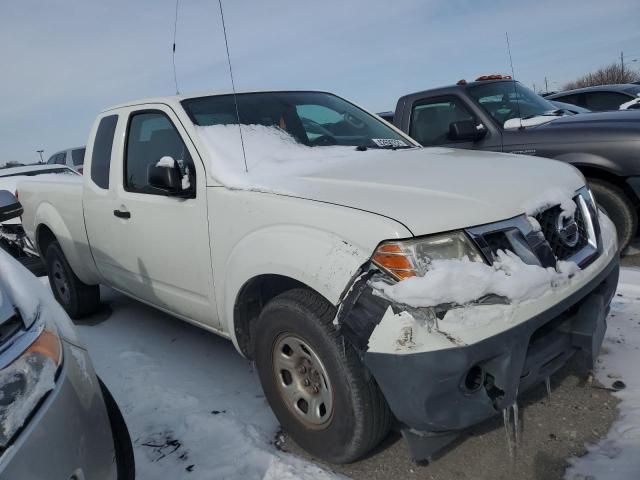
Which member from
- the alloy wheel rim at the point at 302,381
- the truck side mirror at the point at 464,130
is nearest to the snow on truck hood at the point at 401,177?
the alloy wheel rim at the point at 302,381

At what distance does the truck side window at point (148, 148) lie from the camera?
126 inches

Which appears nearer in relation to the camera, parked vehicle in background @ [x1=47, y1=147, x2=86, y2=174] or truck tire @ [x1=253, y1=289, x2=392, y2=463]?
truck tire @ [x1=253, y1=289, x2=392, y2=463]

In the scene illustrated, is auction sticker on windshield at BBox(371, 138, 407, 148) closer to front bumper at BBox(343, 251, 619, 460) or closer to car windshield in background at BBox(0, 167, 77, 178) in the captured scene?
front bumper at BBox(343, 251, 619, 460)

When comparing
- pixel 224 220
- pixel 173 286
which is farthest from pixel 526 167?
pixel 173 286

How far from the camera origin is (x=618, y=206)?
4520mm

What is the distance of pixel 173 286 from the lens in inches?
126

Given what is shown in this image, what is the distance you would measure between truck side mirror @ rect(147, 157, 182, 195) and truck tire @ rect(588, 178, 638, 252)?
3537 millimetres

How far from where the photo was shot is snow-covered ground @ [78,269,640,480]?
2.40 metres

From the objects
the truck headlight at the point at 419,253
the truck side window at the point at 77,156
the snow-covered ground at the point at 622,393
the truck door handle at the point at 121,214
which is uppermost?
the truck side window at the point at 77,156

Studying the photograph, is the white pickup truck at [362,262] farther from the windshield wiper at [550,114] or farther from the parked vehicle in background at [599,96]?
the parked vehicle in background at [599,96]

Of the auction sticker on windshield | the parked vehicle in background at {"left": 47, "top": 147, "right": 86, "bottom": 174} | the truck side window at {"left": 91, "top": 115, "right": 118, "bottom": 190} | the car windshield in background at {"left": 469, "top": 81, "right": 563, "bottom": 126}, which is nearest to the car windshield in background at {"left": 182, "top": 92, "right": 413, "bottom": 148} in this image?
the auction sticker on windshield

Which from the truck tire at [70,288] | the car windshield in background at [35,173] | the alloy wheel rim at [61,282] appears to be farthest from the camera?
the car windshield in background at [35,173]

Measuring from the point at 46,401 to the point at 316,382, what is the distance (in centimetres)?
117

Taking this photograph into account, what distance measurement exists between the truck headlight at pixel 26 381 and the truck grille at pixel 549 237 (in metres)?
1.49
